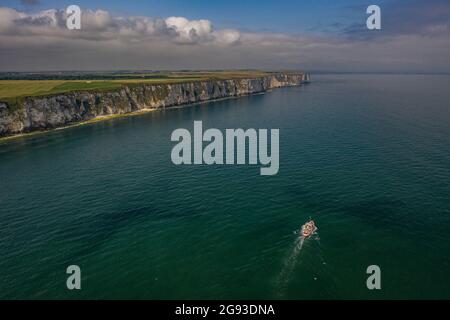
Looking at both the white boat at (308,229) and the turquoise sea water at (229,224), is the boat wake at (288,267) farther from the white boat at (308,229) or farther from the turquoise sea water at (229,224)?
the white boat at (308,229)

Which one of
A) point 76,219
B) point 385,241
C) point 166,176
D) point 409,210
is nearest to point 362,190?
point 409,210

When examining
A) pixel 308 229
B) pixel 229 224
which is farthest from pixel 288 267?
pixel 229 224

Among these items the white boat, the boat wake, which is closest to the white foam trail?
the boat wake

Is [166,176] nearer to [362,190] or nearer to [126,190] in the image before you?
[126,190]

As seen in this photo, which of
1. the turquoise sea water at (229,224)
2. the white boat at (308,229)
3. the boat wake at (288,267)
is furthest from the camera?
the white boat at (308,229)

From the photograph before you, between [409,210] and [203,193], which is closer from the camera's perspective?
[409,210]

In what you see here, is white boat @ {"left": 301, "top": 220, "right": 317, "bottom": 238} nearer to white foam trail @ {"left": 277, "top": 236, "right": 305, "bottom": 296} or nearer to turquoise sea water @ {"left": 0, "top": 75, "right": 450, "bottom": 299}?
white foam trail @ {"left": 277, "top": 236, "right": 305, "bottom": 296}

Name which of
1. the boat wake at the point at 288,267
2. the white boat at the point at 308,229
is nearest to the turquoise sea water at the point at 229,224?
the boat wake at the point at 288,267
